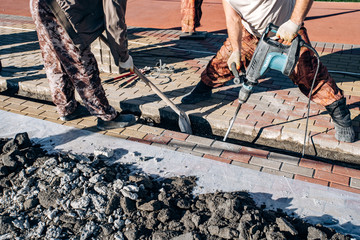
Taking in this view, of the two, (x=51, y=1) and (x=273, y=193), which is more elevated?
(x=51, y=1)

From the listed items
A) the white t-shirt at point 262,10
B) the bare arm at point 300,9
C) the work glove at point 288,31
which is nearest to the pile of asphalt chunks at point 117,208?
the work glove at point 288,31

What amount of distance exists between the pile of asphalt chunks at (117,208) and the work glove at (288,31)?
4.43ft

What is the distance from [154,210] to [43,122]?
78.5 inches

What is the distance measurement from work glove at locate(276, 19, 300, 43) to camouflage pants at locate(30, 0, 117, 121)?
1839 mm

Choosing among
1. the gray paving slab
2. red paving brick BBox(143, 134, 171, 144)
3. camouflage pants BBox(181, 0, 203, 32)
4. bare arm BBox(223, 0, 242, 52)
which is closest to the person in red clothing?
camouflage pants BBox(181, 0, 203, 32)

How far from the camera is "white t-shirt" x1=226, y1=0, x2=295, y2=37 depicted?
293 cm

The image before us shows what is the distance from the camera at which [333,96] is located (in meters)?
2.96

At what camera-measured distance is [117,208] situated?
230 centimetres

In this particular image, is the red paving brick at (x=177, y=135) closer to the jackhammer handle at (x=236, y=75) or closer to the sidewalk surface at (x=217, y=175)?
the sidewalk surface at (x=217, y=175)

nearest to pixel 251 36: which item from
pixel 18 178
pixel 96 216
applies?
pixel 96 216

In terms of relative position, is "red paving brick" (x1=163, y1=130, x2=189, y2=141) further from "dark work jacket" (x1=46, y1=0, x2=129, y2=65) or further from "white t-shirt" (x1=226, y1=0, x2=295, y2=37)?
"white t-shirt" (x1=226, y1=0, x2=295, y2=37)

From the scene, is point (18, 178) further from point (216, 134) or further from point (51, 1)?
point (216, 134)

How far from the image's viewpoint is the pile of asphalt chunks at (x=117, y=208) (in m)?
2.06

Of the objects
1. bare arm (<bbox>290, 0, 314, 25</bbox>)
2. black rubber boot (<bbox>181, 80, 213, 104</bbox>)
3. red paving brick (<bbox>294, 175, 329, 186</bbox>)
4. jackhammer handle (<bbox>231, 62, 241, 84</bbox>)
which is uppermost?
bare arm (<bbox>290, 0, 314, 25</bbox>)
